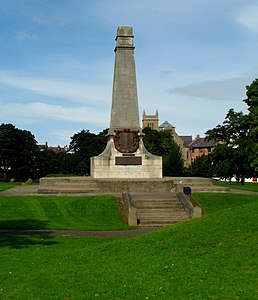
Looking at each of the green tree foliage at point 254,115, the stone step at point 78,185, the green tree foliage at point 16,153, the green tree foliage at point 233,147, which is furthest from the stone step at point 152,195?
the green tree foliage at point 16,153

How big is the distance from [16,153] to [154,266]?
77374mm

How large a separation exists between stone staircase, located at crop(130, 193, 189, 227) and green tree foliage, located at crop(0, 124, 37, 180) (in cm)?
5898

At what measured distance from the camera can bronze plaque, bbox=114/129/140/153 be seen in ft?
116

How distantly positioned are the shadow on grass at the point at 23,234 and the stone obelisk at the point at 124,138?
11979 mm

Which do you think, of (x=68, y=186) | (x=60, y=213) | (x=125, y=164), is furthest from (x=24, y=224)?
(x=125, y=164)

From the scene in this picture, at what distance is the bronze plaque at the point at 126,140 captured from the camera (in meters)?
35.5

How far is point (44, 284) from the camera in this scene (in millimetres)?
10062

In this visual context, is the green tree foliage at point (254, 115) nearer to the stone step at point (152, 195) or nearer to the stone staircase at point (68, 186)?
the stone step at point (152, 195)

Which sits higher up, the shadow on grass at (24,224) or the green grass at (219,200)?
the green grass at (219,200)

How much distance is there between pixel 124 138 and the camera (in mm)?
35594

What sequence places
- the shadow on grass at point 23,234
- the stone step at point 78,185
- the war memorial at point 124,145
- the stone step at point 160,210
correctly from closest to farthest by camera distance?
the shadow on grass at point 23,234, the stone step at point 160,210, the stone step at point 78,185, the war memorial at point 124,145

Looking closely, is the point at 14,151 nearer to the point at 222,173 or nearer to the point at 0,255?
the point at 222,173

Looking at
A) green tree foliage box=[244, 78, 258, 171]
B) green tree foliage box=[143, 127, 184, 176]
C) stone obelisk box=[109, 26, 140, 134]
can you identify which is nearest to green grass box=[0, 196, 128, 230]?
stone obelisk box=[109, 26, 140, 134]

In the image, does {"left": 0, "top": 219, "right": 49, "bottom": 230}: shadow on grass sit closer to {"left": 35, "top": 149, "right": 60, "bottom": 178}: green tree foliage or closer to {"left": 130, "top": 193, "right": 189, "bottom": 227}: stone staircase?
{"left": 130, "top": 193, "right": 189, "bottom": 227}: stone staircase
